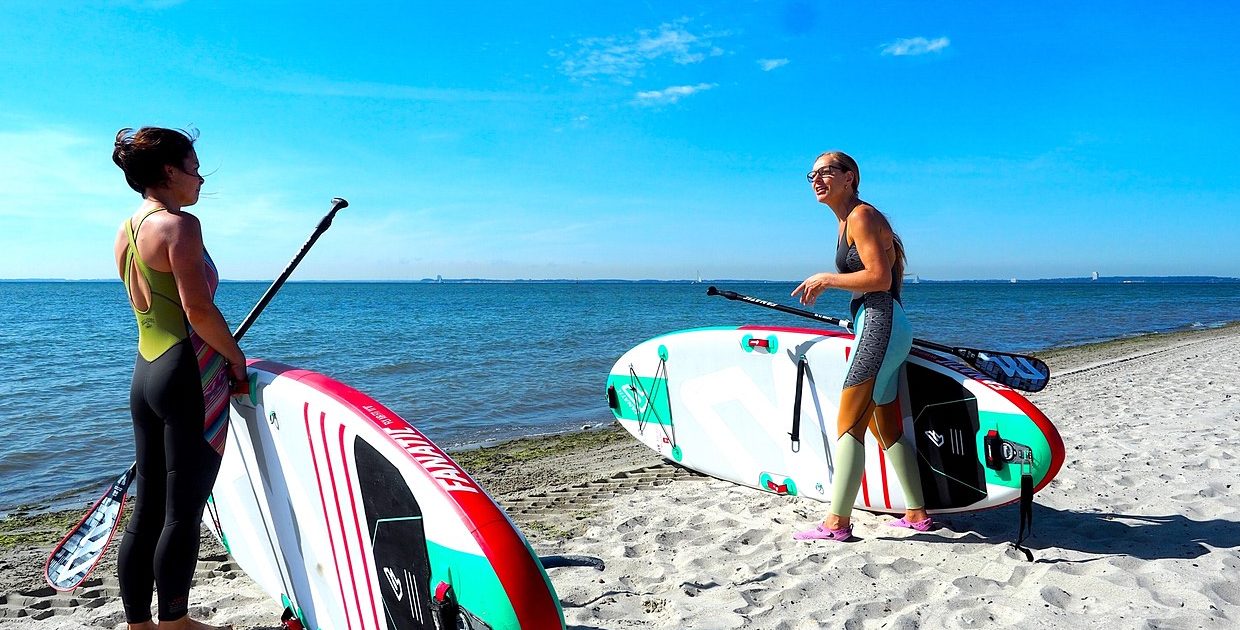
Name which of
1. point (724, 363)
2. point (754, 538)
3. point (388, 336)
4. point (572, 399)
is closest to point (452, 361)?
point (572, 399)

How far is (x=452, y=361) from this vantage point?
14492mm

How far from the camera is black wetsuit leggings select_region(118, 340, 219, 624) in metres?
2.11

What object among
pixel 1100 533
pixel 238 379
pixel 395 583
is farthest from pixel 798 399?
pixel 238 379

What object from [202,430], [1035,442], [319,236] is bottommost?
[1035,442]

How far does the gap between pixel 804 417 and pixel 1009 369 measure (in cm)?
107

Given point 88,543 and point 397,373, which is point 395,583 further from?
point 397,373

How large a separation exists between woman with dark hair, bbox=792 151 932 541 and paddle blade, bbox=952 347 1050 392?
24.9 inches

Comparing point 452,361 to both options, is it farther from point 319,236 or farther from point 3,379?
point 319,236

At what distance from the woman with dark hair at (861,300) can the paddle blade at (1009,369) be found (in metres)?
0.63

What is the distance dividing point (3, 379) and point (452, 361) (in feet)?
24.6

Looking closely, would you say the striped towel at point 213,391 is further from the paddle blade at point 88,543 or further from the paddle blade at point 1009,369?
the paddle blade at point 1009,369

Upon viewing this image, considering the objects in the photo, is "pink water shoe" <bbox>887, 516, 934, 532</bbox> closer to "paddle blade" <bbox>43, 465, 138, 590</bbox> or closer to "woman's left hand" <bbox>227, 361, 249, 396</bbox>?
"woman's left hand" <bbox>227, 361, 249, 396</bbox>

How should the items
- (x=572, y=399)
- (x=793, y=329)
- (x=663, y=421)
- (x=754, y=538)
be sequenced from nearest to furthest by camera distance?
(x=754, y=538) < (x=793, y=329) < (x=663, y=421) < (x=572, y=399)

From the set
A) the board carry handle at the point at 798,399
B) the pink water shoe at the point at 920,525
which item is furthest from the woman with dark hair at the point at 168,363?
the pink water shoe at the point at 920,525
